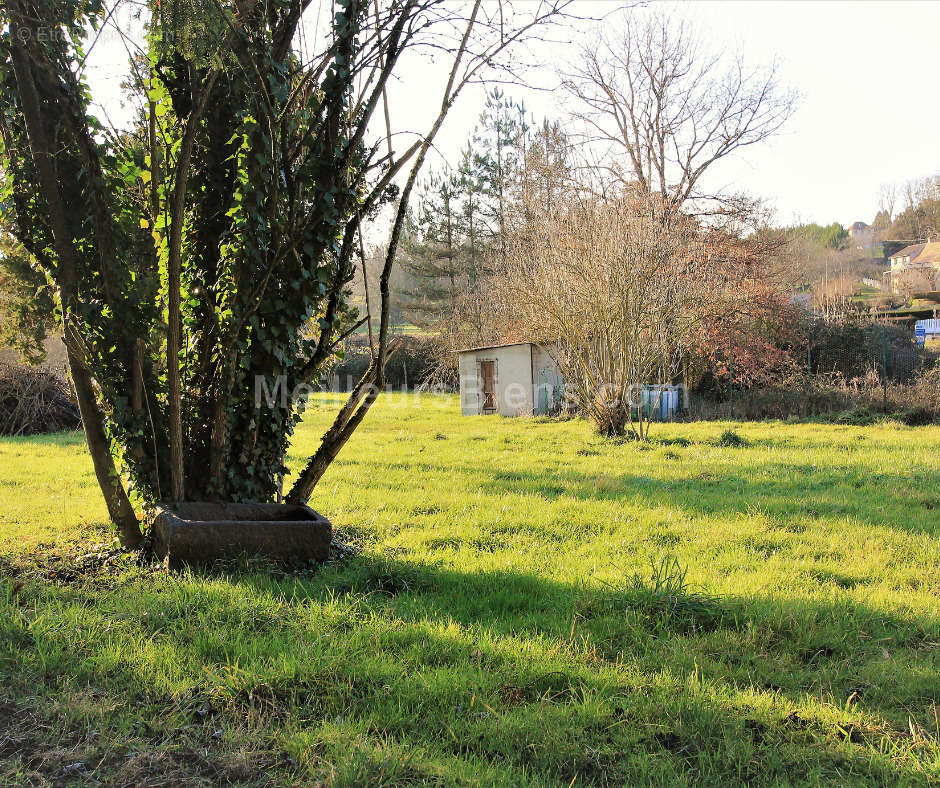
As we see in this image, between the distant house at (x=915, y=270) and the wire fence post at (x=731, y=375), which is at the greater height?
the distant house at (x=915, y=270)

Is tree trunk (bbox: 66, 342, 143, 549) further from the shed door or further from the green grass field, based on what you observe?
the shed door

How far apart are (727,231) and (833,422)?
908 centimetres

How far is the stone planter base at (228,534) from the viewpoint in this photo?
469cm

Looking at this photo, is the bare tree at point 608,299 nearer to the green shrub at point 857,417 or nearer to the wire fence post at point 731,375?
the green shrub at point 857,417

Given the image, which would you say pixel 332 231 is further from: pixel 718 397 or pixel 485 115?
pixel 485 115

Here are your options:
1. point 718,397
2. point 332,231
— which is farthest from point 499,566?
point 718,397

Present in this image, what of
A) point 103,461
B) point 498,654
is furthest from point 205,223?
point 498,654

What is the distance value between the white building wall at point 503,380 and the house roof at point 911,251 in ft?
187

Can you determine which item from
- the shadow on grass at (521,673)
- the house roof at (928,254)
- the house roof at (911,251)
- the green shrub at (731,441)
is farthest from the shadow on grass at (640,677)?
the house roof at (911,251)

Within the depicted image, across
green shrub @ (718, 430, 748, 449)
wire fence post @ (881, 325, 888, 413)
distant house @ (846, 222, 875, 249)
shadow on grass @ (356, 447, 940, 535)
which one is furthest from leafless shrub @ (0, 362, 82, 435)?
distant house @ (846, 222, 875, 249)

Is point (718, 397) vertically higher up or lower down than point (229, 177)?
lower down

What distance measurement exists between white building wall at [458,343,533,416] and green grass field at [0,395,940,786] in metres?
14.3

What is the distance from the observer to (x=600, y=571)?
16.0 ft

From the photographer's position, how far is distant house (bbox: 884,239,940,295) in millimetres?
44469
